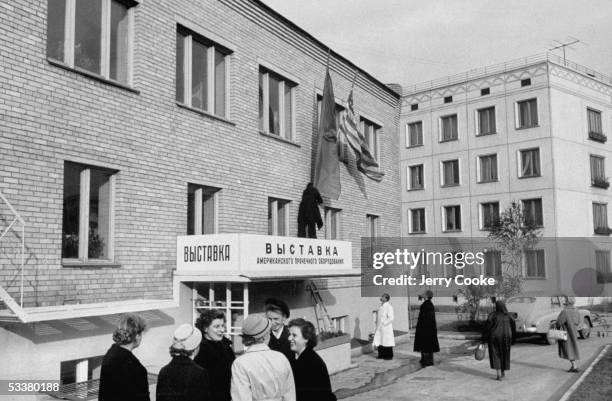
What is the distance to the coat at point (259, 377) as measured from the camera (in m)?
4.52

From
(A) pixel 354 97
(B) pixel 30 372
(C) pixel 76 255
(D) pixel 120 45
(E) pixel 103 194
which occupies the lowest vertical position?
(B) pixel 30 372

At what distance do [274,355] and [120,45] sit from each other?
781 centimetres

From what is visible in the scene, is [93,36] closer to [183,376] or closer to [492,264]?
[183,376]

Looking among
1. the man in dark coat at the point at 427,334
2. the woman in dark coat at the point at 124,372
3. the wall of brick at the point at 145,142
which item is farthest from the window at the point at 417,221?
the woman in dark coat at the point at 124,372

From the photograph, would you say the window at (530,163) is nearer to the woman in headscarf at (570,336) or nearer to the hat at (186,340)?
the woman in headscarf at (570,336)

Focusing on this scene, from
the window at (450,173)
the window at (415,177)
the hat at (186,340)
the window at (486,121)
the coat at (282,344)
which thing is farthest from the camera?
the window at (415,177)

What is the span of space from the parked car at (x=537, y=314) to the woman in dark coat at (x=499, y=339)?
656 centimetres

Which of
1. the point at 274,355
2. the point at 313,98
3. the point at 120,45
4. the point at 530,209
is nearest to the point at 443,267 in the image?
the point at 530,209

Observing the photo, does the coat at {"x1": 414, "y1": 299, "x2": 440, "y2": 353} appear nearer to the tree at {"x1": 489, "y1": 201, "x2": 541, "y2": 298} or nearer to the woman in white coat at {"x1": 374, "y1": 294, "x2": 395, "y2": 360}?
the woman in white coat at {"x1": 374, "y1": 294, "x2": 395, "y2": 360}

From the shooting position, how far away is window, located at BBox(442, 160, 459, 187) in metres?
38.8

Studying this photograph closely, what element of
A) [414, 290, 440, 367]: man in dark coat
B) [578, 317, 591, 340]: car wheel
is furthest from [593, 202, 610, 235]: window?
[414, 290, 440, 367]: man in dark coat

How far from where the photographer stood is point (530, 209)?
114 ft

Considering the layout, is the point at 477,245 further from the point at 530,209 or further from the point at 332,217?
the point at 332,217

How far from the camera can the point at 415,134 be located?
1625 inches
